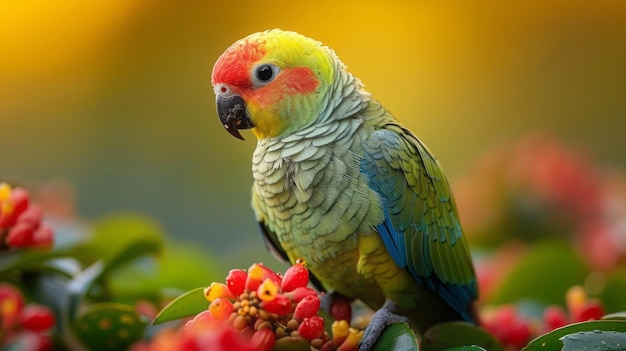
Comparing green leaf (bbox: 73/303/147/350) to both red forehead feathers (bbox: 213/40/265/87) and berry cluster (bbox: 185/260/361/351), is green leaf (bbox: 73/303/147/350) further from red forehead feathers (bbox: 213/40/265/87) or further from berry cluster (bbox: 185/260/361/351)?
red forehead feathers (bbox: 213/40/265/87)

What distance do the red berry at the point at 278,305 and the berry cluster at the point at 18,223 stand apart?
0.49 metres

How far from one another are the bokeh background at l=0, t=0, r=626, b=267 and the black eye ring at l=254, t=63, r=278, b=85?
225cm

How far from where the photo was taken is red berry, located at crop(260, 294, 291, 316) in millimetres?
872

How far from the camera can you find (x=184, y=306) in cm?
94

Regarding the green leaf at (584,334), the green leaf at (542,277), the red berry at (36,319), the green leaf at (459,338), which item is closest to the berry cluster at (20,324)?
the red berry at (36,319)

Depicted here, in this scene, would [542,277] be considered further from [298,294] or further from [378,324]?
[298,294]

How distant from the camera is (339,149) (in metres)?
1.10

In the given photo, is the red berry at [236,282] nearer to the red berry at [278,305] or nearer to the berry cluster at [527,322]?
the red berry at [278,305]

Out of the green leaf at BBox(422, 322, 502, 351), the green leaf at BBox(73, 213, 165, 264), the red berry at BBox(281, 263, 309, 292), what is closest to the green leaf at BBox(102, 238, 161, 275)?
the green leaf at BBox(73, 213, 165, 264)

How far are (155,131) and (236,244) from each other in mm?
1351

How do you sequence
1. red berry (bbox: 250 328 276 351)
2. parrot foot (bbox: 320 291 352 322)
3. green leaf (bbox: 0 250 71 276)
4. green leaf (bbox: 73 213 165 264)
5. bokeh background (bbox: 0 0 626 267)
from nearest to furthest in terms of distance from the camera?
red berry (bbox: 250 328 276 351) → green leaf (bbox: 0 250 71 276) → parrot foot (bbox: 320 291 352 322) → green leaf (bbox: 73 213 165 264) → bokeh background (bbox: 0 0 626 267)

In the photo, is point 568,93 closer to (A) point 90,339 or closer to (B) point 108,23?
(B) point 108,23

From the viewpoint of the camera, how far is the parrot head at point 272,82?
1.06 metres

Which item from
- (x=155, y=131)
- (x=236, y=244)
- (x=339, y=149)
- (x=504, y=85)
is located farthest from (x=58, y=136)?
(x=339, y=149)
